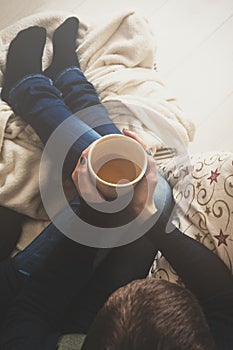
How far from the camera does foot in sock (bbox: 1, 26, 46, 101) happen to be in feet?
3.70

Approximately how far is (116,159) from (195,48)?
2.67 feet

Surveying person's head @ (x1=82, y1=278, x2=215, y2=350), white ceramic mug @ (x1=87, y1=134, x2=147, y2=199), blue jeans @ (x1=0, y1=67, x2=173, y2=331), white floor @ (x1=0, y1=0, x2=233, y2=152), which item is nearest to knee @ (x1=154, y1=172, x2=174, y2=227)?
blue jeans @ (x1=0, y1=67, x2=173, y2=331)

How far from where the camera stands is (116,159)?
756 mm

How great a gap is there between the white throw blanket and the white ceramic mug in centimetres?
31

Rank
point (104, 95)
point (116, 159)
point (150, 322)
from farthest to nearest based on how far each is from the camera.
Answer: point (104, 95), point (116, 159), point (150, 322)

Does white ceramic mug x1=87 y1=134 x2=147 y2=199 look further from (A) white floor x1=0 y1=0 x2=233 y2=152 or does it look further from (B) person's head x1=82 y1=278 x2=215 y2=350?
(A) white floor x1=0 y1=0 x2=233 y2=152

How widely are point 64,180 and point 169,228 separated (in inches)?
12.5

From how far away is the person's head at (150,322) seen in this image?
517 mm

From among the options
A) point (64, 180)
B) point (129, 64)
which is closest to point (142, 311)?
point (64, 180)

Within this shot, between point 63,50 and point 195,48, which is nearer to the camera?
point 63,50

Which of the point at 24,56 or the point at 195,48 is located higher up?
the point at 195,48

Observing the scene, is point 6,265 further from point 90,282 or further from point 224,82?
point 224,82

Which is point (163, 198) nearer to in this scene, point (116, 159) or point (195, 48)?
point (116, 159)

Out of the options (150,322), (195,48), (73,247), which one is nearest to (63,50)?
(195,48)
